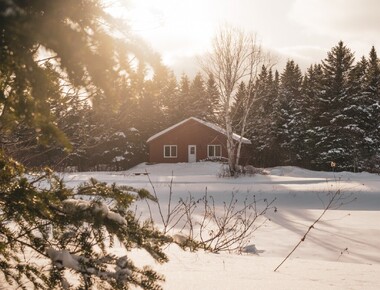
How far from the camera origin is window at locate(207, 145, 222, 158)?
134 feet

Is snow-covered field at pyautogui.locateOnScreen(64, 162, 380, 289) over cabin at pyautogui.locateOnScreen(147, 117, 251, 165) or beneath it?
beneath

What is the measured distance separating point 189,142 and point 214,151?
277 centimetres

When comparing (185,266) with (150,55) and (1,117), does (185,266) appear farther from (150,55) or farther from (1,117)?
(150,55)

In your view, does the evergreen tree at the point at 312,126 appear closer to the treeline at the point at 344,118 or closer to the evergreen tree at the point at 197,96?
the treeline at the point at 344,118

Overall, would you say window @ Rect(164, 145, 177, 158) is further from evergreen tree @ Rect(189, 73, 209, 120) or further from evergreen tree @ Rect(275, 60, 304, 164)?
evergreen tree @ Rect(275, 60, 304, 164)

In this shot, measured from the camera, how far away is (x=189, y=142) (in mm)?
41250

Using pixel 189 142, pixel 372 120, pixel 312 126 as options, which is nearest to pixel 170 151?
pixel 189 142

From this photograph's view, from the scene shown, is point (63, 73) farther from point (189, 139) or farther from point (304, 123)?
point (304, 123)

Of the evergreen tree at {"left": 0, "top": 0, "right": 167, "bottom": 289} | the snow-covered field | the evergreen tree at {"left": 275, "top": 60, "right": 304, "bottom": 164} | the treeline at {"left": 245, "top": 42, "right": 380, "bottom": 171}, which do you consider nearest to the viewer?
the evergreen tree at {"left": 0, "top": 0, "right": 167, "bottom": 289}

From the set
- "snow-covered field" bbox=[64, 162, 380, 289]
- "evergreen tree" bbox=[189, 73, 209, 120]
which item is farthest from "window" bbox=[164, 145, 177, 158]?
"snow-covered field" bbox=[64, 162, 380, 289]

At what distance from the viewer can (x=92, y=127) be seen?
15.8ft

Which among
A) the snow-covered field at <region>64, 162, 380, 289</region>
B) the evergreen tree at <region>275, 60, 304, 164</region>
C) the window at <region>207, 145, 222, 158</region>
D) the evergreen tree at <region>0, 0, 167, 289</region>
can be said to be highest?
the evergreen tree at <region>275, 60, 304, 164</region>

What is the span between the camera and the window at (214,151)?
40906 mm

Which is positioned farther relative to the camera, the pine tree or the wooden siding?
the wooden siding
